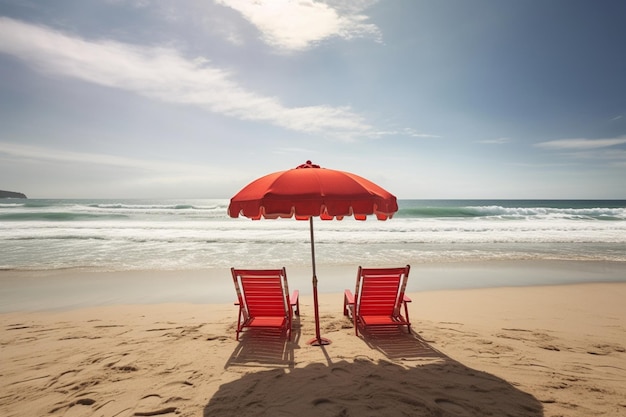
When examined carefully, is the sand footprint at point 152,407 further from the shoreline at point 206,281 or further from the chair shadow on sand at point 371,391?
the shoreline at point 206,281

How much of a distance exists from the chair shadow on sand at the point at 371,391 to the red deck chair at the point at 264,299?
58cm

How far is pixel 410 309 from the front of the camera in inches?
269

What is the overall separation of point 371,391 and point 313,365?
926 millimetres

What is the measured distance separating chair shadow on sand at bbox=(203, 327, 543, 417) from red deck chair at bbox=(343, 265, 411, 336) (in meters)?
0.75

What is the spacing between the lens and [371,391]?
3580 mm

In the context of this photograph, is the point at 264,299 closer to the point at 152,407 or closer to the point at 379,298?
the point at 379,298

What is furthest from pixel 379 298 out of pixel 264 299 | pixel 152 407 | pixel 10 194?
pixel 10 194

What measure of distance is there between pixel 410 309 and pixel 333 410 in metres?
4.03

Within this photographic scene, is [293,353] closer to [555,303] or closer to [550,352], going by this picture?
[550,352]

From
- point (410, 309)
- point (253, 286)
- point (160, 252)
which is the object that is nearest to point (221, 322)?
point (253, 286)

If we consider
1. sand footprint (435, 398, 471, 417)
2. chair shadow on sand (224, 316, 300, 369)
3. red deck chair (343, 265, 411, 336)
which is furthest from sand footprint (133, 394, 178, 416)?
red deck chair (343, 265, 411, 336)

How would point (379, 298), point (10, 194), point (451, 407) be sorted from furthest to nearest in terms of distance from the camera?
point (10, 194)
point (379, 298)
point (451, 407)

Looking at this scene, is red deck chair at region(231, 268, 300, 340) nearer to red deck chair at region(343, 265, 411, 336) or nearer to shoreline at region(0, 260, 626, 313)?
red deck chair at region(343, 265, 411, 336)

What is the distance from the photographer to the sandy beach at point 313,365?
3.36 m
